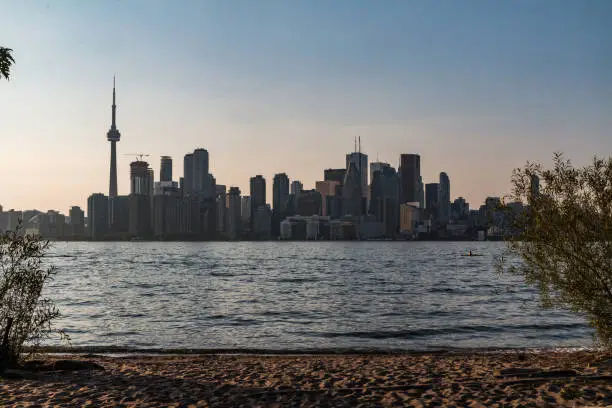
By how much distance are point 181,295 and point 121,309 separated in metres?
12.1

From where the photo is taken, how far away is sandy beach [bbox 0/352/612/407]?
13984mm

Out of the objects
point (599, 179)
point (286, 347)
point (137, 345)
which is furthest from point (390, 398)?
point (137, 345)

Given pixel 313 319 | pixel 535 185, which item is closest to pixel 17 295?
pixel 535 185

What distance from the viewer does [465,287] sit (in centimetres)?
6531

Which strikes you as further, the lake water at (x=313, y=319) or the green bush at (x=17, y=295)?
the lake water at (x=313, y=319)

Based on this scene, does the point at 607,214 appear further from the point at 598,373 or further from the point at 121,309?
the point at 121,309

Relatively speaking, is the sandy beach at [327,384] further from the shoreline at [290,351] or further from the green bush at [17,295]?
the shoreline at [290,351]

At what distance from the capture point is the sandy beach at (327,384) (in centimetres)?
1398

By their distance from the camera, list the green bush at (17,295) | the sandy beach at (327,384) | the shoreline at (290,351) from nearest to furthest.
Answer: the sandy beach at (327,384) < the green bush at (17,295) < the shoreline at (290,351)

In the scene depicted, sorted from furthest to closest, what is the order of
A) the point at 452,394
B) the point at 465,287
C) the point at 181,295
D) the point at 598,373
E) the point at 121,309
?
1. the point at 465,287
2. the point at 181,295
3. the point at 121,309
4. the point at 598,373
5. the point at 452,394

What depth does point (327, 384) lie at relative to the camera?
16469 mm

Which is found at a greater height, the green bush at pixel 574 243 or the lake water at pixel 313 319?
the green bush at pixel 574 243

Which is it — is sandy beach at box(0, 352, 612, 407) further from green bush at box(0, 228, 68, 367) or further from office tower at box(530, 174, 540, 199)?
office tower at box(530, 174, 540, 199)

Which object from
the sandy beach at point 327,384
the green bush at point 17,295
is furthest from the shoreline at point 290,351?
the green bush at point 17,295
